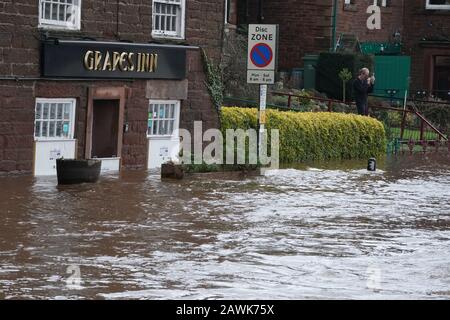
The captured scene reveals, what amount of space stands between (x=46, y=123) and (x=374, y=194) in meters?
6.28

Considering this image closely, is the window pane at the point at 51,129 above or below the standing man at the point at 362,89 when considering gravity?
below

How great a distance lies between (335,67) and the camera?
4234 centimetres

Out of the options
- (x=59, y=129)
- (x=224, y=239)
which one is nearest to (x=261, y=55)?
(x=59, y=129)

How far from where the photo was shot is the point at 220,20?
28531 mm

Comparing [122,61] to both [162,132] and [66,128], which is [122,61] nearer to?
[66,128]

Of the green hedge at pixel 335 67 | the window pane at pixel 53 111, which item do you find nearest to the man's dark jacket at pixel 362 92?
the green hedge at pixel 335 67

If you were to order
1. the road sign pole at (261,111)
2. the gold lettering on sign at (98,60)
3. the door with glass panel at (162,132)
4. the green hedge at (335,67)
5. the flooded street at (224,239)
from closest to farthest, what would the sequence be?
the flooded street at (224,239)
the gold lettering on sign at (98,60)
the road sign pole at (261,111)
the door with glass panel at (162,132)
the green hedge at (335,67)

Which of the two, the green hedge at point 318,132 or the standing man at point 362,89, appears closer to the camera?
the green hedge at point 318,132

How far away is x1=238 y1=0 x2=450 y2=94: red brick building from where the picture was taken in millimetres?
43875

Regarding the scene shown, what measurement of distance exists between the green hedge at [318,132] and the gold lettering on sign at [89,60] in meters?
4.90

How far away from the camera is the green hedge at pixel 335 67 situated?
138ft

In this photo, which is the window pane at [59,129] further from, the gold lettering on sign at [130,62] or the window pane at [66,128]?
the gold lettering on sign at [130,62]

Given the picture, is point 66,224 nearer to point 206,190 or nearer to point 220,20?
point 206,190

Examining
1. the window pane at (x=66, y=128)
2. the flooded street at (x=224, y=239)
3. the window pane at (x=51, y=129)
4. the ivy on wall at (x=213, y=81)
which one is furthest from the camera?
the ivy on wall at (x=213, y=81)
